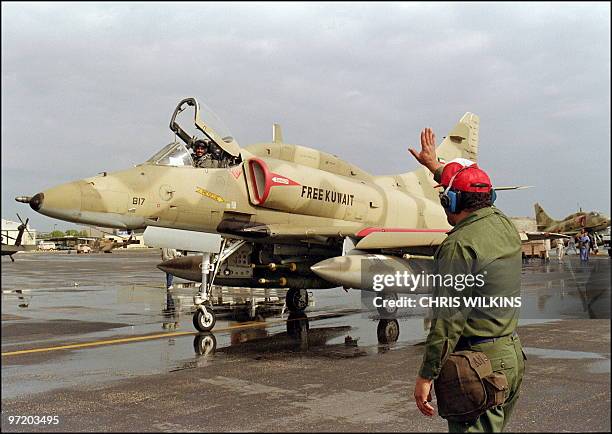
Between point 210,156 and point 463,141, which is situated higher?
point 463,141

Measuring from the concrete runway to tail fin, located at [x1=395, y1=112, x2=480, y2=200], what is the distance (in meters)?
4.32

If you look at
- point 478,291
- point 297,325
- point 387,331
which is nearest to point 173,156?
point 297,325

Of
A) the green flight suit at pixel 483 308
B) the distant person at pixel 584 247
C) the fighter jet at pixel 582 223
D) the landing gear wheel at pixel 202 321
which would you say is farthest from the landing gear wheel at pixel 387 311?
the fighter jet at pixel 582 223

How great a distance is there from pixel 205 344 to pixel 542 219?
5008cm

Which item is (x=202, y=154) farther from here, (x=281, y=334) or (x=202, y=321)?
(x=281, y=334)

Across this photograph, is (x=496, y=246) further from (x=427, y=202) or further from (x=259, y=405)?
(x=427, y=202)

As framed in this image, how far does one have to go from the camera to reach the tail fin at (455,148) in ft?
48.5

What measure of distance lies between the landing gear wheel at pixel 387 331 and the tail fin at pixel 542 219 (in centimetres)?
4603

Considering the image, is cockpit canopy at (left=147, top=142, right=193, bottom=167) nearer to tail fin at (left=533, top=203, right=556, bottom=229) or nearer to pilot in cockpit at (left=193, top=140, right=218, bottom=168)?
pilot in cockpit at (left=193, top=140, right=218, bottom=168)

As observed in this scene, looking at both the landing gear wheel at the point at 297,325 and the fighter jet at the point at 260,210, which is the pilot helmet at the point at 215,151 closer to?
the fighter jet at the point at 260,210

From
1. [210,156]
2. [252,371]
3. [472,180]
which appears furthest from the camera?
[210,156]

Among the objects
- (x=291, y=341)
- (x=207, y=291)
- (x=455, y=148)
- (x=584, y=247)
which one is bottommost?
(x=291, y=341)

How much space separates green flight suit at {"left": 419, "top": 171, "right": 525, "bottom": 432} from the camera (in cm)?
284

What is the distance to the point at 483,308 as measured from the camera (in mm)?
2967
